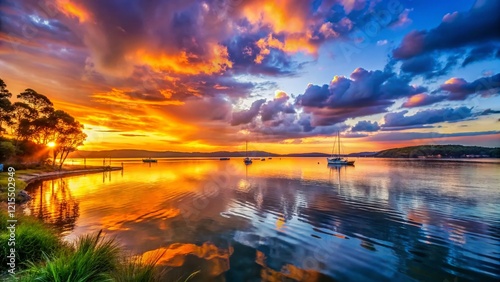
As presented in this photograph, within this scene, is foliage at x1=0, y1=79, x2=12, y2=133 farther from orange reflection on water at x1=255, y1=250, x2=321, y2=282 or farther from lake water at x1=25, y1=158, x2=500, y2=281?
orange reflection on water at x1=255, y1=250, x2=321, y2=282

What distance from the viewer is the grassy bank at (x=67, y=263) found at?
6316 mm

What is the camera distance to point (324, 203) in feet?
90.6

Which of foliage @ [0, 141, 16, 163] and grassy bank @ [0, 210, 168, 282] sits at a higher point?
foliage @ [0, 141, 16, 163]

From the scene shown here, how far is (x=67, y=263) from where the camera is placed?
6727 mm

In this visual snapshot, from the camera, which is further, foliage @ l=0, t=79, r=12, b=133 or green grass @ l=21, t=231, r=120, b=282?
foliage @ l=0, t=79, r=12, b=133

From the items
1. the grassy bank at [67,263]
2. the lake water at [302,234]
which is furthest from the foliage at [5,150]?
the grassy bank at [67,263]

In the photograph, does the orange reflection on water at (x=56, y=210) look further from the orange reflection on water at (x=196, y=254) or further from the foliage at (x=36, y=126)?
the foliage at (x=36, y=126)

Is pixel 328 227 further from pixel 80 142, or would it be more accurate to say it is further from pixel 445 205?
pixel 80 142

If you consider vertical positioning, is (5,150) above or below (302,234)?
above

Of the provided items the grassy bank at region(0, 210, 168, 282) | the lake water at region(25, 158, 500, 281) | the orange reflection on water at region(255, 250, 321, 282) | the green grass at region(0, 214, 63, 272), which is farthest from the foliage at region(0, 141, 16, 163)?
the orange reflection on water at region(255, 250, 321, 282)

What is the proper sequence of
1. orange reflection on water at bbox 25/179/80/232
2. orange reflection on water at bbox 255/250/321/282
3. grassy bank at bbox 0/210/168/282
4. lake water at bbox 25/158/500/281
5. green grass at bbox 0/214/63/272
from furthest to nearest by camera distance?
orange reflection on water at bbox 25/179/80/232
lake water at bbox 25/158/500/281
orange reflection on water at bbox 255/250/321/282
green grass at bbox 0/214/63/272
grassy bank at bbox 0/210/168/282

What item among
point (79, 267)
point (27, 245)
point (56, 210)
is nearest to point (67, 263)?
point (79, 267)

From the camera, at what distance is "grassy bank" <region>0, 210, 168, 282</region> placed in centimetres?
632

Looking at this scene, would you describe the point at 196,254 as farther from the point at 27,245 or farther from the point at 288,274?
the point at 27,245
